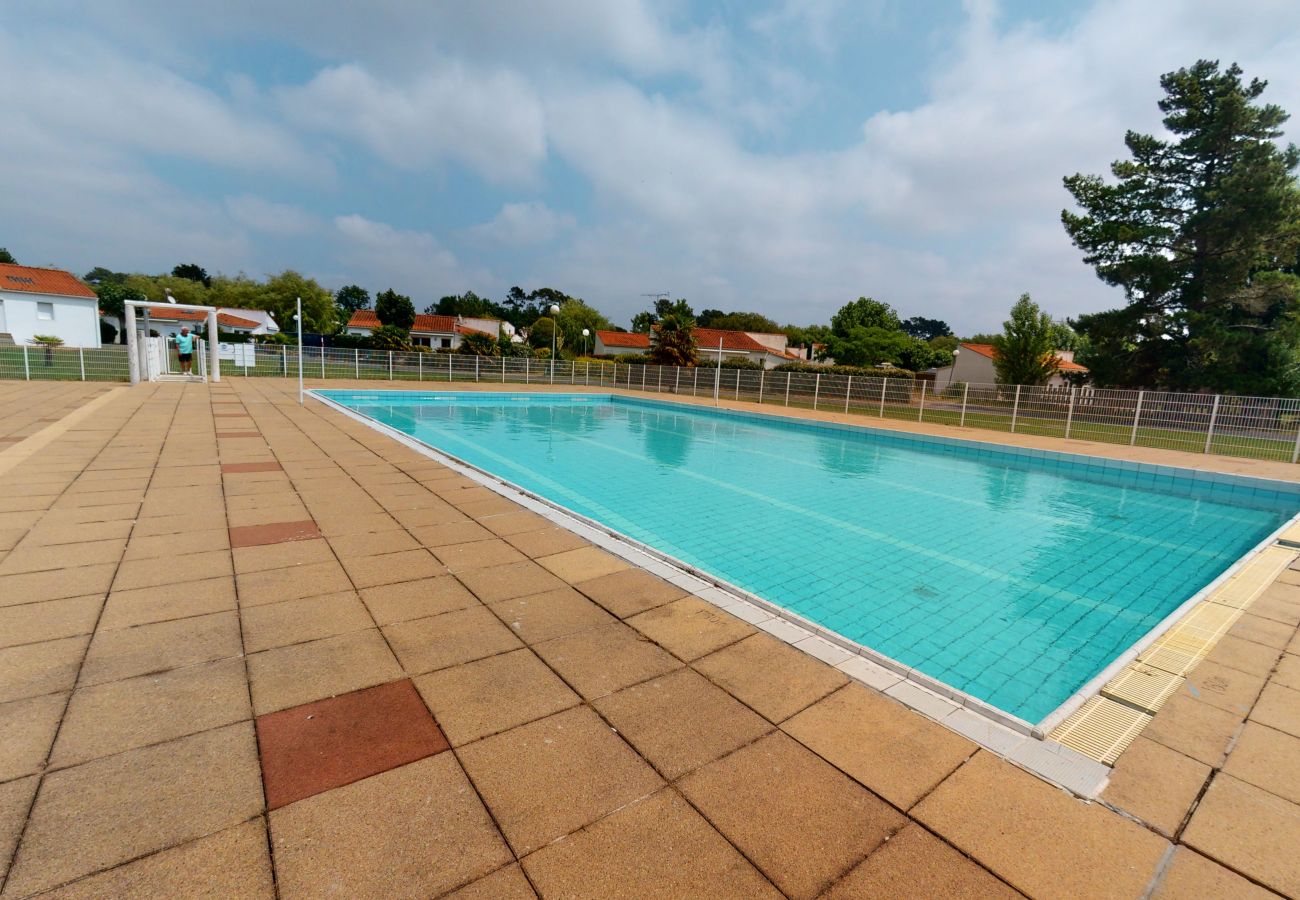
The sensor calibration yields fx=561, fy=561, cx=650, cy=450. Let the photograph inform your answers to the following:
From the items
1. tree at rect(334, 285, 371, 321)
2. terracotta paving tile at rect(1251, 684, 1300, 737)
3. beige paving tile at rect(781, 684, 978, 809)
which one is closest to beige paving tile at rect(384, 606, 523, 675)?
beige paving tile at rect(781, 684, 978, 809)

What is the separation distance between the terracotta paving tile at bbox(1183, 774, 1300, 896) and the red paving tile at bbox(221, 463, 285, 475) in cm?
758

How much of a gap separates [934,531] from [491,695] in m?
6.01

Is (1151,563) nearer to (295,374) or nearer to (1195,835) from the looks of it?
(1195,835)

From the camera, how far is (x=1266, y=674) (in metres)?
2.84

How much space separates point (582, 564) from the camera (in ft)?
12.8

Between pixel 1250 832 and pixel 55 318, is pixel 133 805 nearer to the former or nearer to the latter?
pixel 1250 832

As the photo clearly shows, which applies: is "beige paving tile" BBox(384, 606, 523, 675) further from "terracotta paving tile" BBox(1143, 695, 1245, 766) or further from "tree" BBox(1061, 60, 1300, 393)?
"tree" BBox(1061, 60, 1300, 393)

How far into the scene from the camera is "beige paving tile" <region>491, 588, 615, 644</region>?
2.95m

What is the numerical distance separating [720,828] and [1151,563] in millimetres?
6651

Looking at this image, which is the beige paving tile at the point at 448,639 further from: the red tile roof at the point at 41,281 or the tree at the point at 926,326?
the tree at the point at 926,326

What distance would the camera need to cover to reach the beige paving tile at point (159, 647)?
2.44 metres

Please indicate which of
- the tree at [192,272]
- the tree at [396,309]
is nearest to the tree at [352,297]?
the tree at [192,272]

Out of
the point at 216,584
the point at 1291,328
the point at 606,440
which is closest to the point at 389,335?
the point at 606,440

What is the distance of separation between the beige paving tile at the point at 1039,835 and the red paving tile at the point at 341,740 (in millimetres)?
1758
